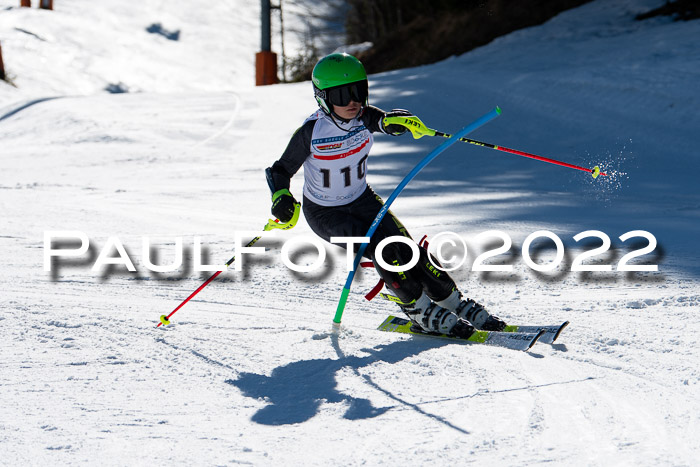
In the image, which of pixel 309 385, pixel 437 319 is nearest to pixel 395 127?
pixel 437 319

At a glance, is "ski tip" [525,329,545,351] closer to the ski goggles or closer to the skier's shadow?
the skier's shadow

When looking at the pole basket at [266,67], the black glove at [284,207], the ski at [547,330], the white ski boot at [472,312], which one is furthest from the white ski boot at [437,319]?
the pole basket at [266,67]

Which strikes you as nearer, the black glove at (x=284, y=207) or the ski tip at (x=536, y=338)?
the ski tip at (x=536, y=338)

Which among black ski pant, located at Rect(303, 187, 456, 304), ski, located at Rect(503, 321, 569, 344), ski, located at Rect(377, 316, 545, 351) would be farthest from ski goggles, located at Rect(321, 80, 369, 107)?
ski, located at Rect(503, 321, 569, 344)

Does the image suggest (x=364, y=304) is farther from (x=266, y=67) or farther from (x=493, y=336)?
(x=266, y=67)

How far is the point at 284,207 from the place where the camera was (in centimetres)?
385

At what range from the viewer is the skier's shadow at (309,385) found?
118 inches

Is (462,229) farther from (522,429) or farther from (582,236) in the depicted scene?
(522,429)

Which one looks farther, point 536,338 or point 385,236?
point 385,236

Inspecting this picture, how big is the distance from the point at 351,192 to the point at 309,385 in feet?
3.85

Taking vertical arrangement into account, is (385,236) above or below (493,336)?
above

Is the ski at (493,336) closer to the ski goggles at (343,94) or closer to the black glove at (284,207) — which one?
the black glove at (284,207)

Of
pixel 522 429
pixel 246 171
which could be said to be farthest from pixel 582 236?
pixel 246 171

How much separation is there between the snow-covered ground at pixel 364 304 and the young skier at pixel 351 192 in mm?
252
